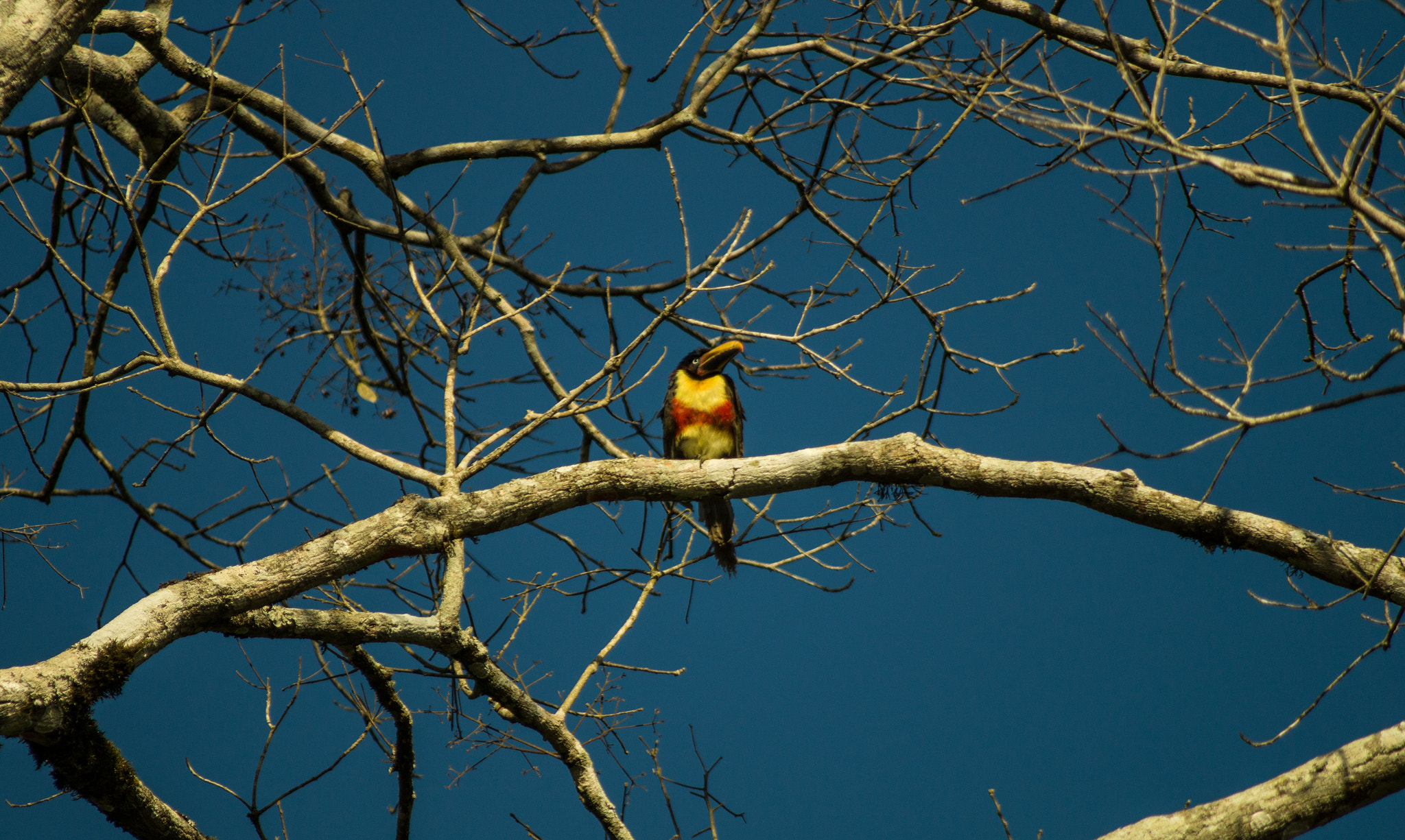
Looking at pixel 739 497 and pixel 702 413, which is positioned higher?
pixel 702 413

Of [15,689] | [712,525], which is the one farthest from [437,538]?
[712,525]

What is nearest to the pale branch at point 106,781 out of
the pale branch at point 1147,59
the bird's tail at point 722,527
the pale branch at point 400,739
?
the pale branch at point 400,739

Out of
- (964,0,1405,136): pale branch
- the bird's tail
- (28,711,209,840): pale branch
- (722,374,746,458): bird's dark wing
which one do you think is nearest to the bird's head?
(722,374,746,458): bird's dark wing

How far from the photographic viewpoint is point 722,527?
181 inches

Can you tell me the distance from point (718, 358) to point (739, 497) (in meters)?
1.77

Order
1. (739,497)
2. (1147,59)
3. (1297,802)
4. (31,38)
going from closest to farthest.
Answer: (1297,802)
(31,38)
(1147,59)
(739,497)

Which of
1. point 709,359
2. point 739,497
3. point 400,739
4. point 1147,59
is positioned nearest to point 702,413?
point 709,359

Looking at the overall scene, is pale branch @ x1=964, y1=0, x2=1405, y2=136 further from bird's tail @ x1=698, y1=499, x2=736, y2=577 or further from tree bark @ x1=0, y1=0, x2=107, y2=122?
tree bark @ x1=0, y1=0, x2=107, y2=122

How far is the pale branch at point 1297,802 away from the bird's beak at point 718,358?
296cm

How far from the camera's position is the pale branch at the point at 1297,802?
7.72ft

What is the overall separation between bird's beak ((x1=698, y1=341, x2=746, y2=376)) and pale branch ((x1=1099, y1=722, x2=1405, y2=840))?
2.96 m

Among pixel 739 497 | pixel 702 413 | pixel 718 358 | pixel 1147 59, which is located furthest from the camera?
pixel 702 413

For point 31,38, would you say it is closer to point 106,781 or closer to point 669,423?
point 106,781

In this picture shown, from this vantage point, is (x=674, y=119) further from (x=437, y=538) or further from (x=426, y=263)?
(x=437, y=538)
